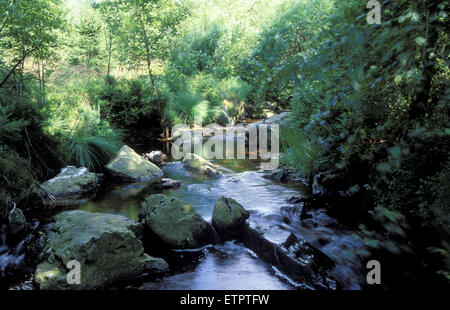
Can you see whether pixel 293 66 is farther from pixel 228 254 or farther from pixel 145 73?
pixel 145 73

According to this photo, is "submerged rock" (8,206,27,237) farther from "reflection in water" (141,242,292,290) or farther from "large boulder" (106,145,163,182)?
"large boulder" (106,145,163,182)

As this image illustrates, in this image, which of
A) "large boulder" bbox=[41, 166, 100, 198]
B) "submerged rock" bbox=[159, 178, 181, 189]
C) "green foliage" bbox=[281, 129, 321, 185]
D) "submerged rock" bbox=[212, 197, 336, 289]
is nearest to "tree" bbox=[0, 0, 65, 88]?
"large boulder" bbox=[41, 166, 100, 198]

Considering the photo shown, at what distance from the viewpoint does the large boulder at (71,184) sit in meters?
6.12

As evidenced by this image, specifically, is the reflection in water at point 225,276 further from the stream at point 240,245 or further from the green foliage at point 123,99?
the green foliage at point 123,99

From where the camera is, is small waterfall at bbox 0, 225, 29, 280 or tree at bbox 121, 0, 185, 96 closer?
small waterfall at bbox 0, 225, 29, 280

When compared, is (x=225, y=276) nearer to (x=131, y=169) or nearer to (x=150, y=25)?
(x=131, y=169)

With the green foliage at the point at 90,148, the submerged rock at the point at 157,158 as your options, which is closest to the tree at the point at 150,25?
the submerged rock at the point at 157,158

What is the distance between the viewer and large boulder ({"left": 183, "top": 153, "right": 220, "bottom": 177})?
7.91 meters

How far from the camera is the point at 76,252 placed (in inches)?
128

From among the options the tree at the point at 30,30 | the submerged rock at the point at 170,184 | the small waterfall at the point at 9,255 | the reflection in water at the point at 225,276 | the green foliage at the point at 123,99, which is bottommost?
the reflection in water at the point at 225,276

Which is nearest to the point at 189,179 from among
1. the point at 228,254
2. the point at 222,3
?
the point at 228,254

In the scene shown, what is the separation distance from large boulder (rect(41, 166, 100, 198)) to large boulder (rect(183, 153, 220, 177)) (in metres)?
2.46

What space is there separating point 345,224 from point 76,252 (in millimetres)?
3545

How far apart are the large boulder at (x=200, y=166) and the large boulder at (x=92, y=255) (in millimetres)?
4108
